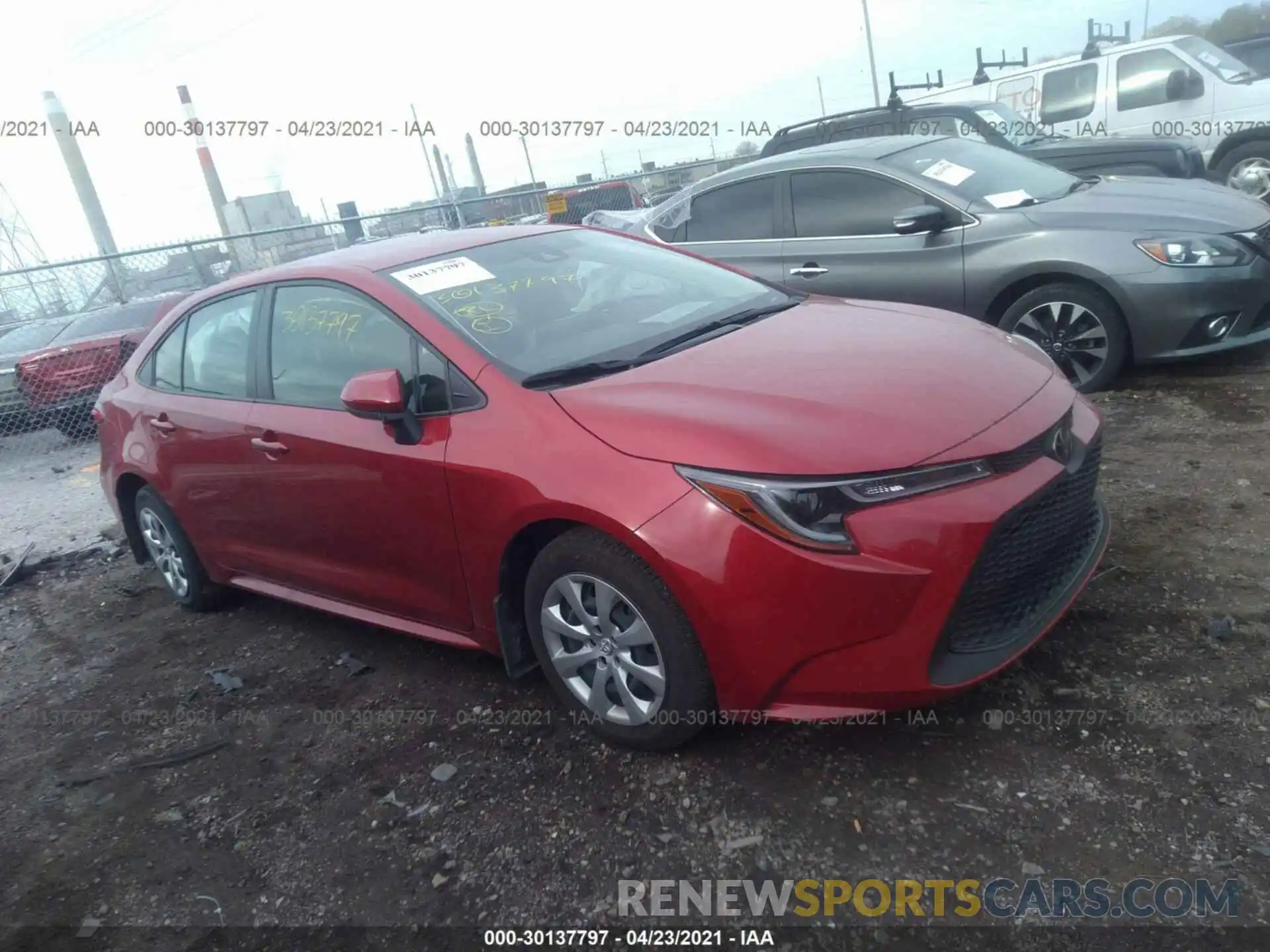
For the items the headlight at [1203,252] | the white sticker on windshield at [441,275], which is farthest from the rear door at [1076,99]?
the white sticker on windshield at [441,275]

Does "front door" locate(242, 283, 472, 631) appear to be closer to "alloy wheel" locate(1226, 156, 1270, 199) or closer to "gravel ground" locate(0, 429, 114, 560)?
"gravel ground" locate(0, 429, 114, 560)

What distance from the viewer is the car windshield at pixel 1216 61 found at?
9.70 meters

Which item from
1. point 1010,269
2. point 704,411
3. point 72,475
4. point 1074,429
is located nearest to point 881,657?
point 704,411

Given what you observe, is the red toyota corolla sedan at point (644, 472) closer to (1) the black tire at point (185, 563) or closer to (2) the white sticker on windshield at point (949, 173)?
(1) the black tire at point (185, 563)

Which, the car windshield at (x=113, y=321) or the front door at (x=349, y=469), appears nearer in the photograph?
the front door at (x=349, y=469)

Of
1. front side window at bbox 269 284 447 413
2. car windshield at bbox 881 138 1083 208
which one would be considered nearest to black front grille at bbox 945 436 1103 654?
front side window at bbox 269 284 447 413

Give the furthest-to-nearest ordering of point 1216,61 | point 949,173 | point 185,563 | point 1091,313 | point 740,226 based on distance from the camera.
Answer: point 1216,61 < point 740,226 < point 949,173 < point 1091,313 < point 185,563

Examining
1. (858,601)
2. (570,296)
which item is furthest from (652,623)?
(570,296)

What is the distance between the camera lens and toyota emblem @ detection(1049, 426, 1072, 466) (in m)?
2.61

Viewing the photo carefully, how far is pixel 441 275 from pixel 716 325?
3.32 feet

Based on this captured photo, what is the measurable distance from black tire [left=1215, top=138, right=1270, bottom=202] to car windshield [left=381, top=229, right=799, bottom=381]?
810cm

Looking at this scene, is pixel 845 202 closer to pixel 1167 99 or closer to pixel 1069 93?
pixel 1167 99

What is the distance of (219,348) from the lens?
13.3ft

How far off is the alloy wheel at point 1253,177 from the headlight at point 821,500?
9028 millimetres
